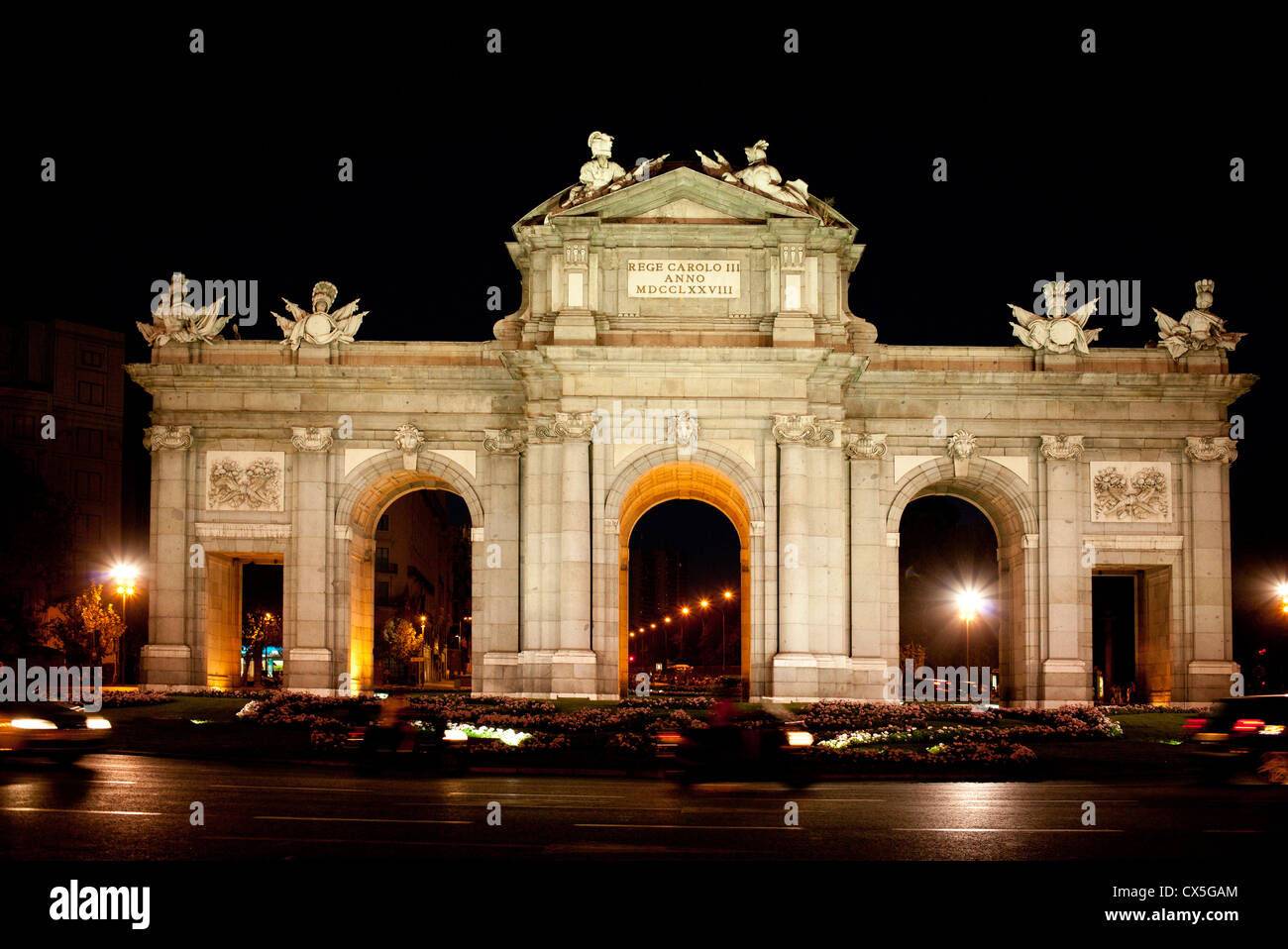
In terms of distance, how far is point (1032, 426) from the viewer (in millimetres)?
51531

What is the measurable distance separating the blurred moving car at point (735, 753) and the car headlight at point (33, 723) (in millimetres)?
12073

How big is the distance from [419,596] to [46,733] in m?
99.4

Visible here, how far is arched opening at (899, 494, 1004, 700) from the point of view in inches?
3644

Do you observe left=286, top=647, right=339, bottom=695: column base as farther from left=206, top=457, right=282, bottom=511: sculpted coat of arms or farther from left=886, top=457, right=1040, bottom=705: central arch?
left=886, top=457, right=1040, bottom=705: central arch

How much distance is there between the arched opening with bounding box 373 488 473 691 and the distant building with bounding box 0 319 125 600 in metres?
16.0

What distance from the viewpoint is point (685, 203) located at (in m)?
49.3

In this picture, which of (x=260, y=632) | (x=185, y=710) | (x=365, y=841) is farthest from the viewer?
(x=260, y=632)

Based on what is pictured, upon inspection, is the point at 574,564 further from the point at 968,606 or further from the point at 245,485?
the point at 968,606

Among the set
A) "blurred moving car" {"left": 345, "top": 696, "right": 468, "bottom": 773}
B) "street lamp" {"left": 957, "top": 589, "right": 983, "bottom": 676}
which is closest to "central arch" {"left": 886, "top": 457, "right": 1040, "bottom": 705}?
"street lamp" {"left": 957, "top": 589, "right": 983, "bottom": 676}

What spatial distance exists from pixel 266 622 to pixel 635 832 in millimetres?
83460

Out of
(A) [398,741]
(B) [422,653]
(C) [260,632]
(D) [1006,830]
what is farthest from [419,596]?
(D) [1006,830]

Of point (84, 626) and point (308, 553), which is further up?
point (308, 553)

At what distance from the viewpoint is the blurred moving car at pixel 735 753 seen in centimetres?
2498
